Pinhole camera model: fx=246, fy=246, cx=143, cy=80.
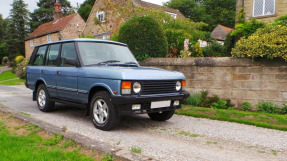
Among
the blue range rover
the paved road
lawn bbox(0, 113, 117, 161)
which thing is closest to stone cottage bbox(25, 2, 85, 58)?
the blue range rover

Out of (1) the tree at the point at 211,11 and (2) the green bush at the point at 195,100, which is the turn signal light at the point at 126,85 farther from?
(1) the tree at the point at 211,11

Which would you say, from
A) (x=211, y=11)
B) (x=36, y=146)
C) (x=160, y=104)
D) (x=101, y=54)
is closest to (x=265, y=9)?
(x=101, y=54)

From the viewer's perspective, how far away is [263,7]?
1332 cm

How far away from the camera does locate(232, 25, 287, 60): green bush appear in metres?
6.27

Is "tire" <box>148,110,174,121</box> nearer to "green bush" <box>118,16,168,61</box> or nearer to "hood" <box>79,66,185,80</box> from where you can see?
"hood" <box>79,66,185,80</box>

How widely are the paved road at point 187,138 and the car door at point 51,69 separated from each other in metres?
0.73

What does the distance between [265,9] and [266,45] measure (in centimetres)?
819

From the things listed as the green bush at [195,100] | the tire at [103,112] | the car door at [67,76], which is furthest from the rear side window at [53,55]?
the green bush at [195,100]

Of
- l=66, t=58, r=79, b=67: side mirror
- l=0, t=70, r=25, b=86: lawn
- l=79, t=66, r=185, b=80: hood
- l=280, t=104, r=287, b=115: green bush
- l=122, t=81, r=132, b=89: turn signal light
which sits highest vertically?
l=66, t=58, r=79, b=67: side mirror

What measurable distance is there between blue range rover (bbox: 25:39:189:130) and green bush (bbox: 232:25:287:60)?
8.38 ft

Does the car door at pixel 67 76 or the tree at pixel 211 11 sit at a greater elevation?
the tree at pixel 211 11

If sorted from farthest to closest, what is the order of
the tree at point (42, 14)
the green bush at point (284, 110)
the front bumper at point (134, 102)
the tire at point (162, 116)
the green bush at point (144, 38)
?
the tree at point (42, 14)
the green bush at point (144, 38)
the green bush at point (284, 110)
the tire at point (162, 116)
the front bumper at point (134, 102)

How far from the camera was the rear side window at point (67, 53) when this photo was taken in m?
5.71

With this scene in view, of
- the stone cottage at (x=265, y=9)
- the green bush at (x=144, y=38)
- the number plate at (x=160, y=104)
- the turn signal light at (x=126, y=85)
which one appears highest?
the stone cottage at (x=265, y=9)
